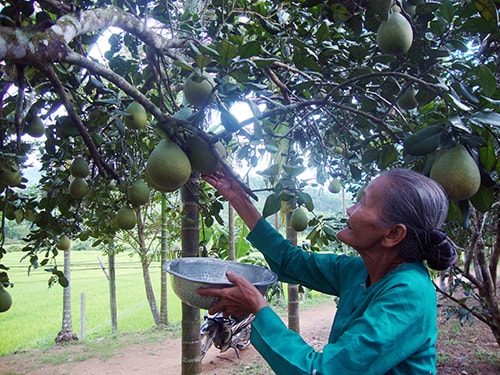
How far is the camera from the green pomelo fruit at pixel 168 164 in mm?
1315

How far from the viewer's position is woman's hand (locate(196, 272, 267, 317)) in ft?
3.89

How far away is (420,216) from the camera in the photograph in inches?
46.0

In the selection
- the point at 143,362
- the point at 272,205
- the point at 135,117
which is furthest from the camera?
the point at 143,362

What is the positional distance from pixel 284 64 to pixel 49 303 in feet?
41.7

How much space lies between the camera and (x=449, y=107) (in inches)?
51.5

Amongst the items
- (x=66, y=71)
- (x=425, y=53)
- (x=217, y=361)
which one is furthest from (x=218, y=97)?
(x=217, y=361)

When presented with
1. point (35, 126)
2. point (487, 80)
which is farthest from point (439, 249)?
point (35, 126)

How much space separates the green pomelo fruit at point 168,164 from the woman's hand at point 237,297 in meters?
0.35

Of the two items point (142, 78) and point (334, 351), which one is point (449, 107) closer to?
point (334, 351)

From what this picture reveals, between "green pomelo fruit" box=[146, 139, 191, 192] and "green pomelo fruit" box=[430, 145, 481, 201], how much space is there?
0.77m

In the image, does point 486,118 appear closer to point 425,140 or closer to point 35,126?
point 425,140

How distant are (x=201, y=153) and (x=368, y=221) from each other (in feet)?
1.89

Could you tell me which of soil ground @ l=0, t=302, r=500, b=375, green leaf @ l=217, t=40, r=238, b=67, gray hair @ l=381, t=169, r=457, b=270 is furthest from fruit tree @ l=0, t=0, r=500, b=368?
soil ground @ l=0, t=302, r=500, b=375

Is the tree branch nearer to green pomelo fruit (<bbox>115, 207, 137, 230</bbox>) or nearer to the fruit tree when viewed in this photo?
the fruit tree
